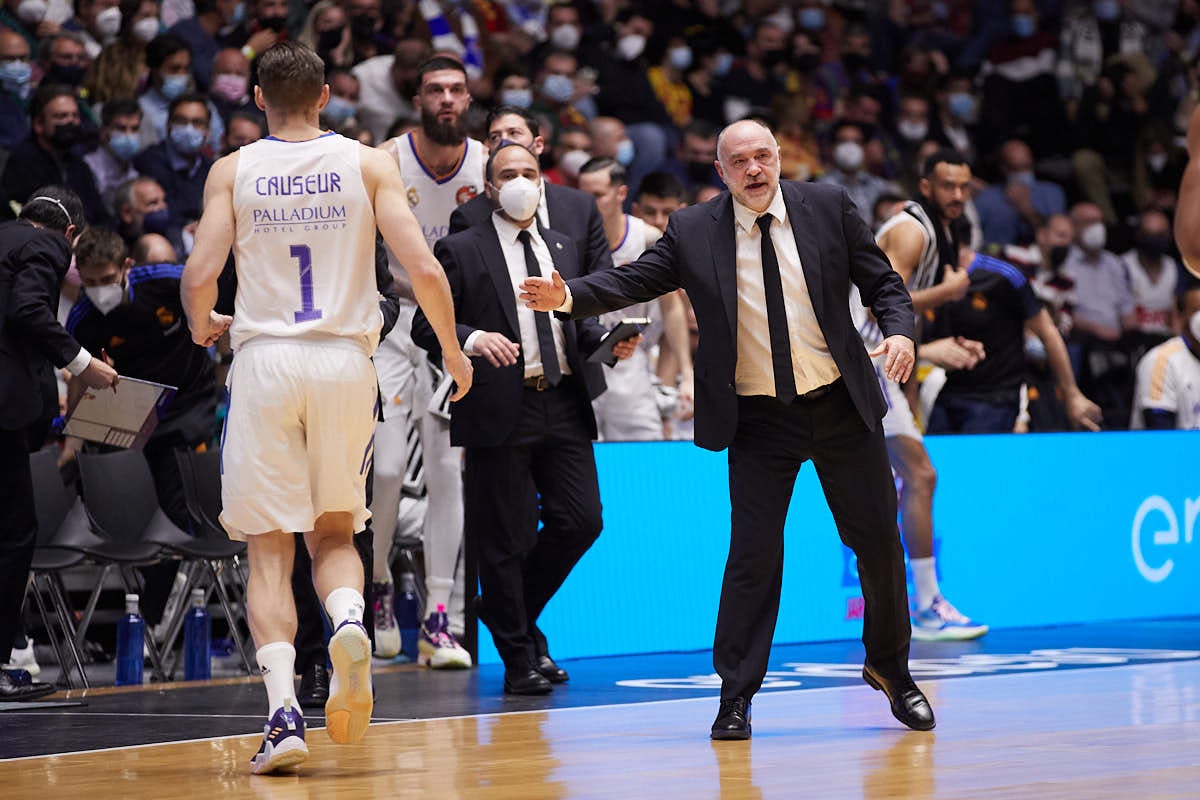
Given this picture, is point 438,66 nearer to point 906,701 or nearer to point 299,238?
point 299,238

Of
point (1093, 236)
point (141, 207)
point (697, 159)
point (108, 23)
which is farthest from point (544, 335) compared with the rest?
point (1093, 236)

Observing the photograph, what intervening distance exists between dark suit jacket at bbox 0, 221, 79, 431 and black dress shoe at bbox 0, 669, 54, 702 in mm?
1075

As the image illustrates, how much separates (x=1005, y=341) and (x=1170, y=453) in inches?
48.4

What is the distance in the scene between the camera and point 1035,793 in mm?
4719

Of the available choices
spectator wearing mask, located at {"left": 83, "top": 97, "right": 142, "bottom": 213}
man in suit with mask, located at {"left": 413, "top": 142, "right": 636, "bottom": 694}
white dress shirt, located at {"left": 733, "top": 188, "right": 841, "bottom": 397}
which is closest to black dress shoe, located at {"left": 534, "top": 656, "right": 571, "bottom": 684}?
man in suit with mask, located at {"left": 413, "top": 142, "right": 636, "bottom": 694}

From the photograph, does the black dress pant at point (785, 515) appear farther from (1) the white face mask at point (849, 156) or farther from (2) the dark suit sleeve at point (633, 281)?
(1) the white face mask at point (849, 156)

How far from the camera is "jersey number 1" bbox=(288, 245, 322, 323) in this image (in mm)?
5641

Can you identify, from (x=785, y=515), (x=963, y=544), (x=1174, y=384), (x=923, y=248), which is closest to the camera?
(x=785, y=515)

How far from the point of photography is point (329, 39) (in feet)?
43.9

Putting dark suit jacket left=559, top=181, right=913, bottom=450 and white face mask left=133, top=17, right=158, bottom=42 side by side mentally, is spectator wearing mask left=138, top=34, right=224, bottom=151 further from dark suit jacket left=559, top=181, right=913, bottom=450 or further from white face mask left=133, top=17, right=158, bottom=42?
dark suit jacket left=559, top=181, right=913, bottom=450

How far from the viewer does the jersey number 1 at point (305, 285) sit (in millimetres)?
5641

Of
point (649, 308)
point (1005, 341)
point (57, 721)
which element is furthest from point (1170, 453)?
point (57, 721)

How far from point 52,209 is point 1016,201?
11308 millimetres

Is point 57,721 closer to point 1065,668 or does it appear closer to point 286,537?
point 286,537
